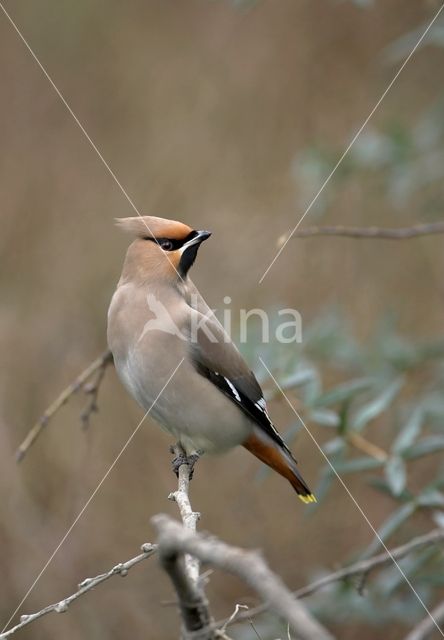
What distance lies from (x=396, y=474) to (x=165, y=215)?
280 centimetres

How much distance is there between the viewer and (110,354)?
328cm

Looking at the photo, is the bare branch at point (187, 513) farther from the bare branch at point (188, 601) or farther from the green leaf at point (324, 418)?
the green leaf at point (324, 418)

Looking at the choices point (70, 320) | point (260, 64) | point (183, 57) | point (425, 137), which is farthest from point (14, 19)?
point (425, 137)

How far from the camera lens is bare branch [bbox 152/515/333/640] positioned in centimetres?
112

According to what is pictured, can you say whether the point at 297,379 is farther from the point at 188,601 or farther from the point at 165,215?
the point at 165,215

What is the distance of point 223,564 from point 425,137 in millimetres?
3180

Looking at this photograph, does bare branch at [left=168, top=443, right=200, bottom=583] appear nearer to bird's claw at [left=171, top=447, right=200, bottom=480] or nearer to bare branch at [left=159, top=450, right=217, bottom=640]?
bird's claw at [left=171, top=447, right=200, bottom=480]

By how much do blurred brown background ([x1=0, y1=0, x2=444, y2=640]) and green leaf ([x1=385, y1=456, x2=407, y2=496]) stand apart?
1.77m

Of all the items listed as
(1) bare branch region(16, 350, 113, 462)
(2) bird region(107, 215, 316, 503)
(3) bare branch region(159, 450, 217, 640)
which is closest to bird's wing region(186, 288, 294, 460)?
(2) bird region(107, 215, 316, 503)

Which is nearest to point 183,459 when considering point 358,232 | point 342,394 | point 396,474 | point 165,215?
point 342,394

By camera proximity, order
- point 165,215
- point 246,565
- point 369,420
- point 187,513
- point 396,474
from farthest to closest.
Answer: point 165,215 → point 369,420 → point 396,474 → point 187,513 → point 246,565

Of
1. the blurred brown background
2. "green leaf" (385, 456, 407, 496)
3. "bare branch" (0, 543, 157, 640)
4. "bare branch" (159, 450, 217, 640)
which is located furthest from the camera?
the blurred brown background

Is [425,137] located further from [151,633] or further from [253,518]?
[151,633]

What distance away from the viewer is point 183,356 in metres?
3.55
